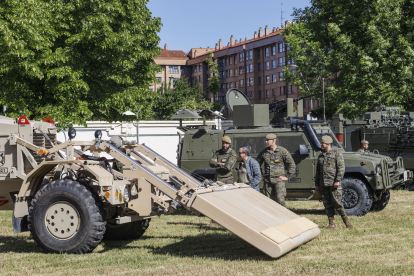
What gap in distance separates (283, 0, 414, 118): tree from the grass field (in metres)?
15.4

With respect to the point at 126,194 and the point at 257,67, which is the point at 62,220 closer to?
the point at 126,194

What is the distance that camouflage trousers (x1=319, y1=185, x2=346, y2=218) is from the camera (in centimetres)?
977

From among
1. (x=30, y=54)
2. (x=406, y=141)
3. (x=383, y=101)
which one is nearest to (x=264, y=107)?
(x=406, y=141)

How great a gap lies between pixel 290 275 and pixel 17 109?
1349 cm

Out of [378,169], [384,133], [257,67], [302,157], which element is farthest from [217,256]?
[257,67]

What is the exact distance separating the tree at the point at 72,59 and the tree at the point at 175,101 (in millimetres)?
35397

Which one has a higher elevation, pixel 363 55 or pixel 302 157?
pixel 363 55

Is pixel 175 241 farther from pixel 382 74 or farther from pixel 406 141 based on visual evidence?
pixel 382 74

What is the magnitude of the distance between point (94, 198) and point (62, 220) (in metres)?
0.57

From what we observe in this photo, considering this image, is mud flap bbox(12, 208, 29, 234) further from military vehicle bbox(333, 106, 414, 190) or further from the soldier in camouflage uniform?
military vehicle bbox(333, 106, 414, 190)

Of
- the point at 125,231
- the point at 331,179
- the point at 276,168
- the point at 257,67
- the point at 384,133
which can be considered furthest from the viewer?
the point at 257,67

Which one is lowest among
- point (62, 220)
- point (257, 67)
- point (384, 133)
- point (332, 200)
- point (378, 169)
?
point (332, 200)

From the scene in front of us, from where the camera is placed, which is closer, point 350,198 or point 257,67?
point 350,198

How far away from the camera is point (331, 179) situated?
980cm
